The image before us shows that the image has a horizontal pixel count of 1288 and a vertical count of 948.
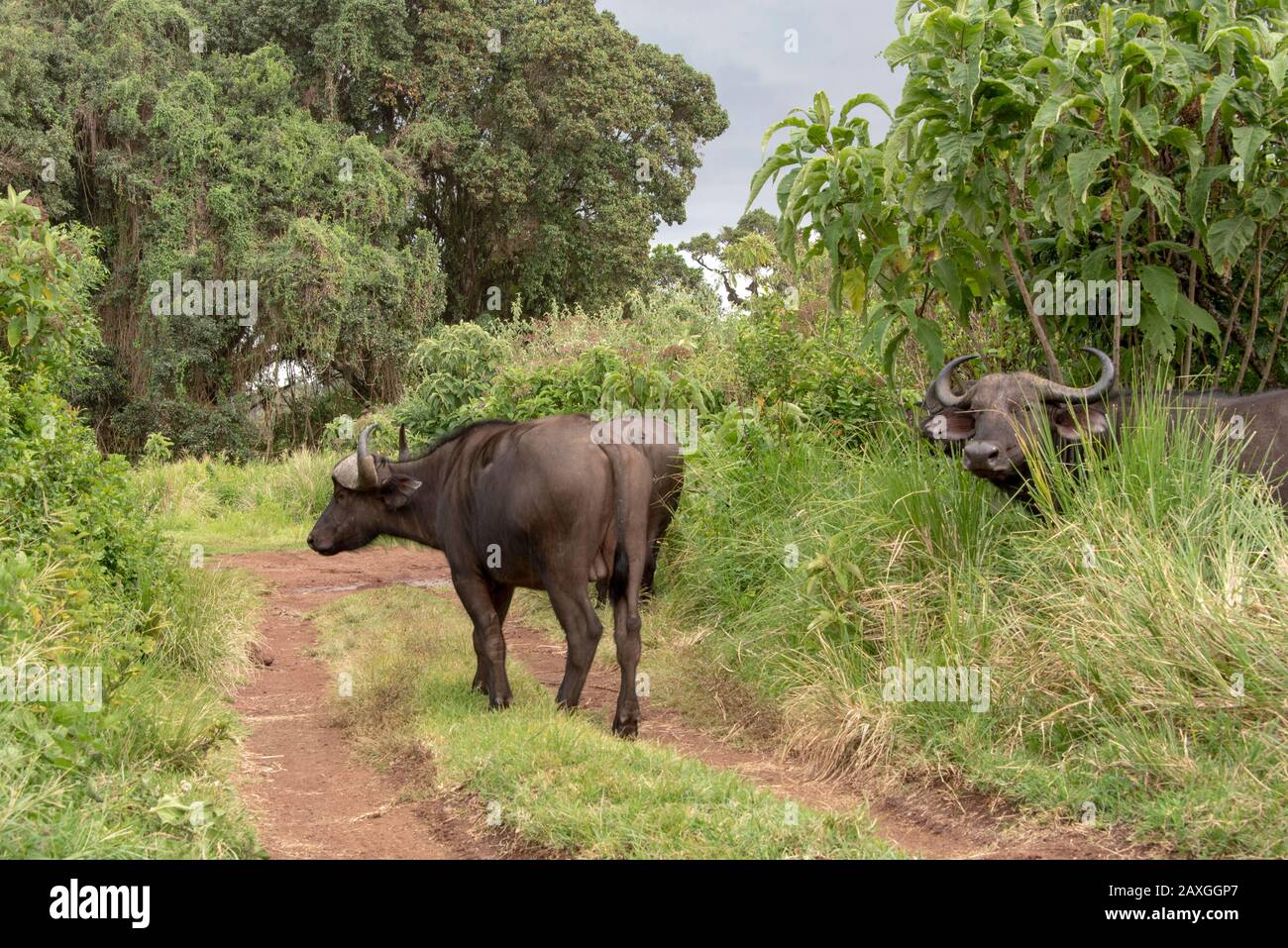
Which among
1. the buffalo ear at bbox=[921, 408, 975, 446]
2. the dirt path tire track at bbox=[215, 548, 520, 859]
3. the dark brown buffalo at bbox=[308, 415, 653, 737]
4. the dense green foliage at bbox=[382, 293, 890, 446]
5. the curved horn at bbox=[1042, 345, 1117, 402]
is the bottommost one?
the dirt path tire track at bbox=[215, 548, 520, 859]

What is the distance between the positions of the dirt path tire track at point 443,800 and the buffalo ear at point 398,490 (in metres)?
1.51

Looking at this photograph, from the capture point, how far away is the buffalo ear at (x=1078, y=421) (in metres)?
6.67

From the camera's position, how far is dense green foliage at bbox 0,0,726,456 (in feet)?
81.8

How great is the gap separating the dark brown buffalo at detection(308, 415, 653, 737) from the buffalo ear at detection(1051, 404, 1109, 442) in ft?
8.13

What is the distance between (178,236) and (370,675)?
65.2 ft

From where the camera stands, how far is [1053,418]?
6.95m

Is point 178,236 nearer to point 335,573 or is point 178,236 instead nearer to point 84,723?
point 335,573

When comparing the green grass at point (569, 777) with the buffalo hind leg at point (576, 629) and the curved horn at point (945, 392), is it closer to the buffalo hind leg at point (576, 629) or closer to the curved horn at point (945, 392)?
the buffalo hind leg at point (576, 629)

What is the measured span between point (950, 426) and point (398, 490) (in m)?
3.96

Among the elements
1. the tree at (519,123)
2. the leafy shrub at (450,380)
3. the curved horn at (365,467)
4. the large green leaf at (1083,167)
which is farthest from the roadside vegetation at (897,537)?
the tree at (519,123)

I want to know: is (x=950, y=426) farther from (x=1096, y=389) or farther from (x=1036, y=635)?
(x=1036, y=635)

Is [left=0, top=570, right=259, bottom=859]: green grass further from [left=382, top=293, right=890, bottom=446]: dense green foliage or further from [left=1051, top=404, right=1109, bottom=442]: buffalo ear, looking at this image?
[left=382, top=293, right=890, bottom=446]: dense green foliage

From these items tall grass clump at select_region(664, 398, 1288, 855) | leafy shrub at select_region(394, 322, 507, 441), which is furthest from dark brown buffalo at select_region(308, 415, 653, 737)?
leafy shrub at select_region(394, 322, 507, 441)

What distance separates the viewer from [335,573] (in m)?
14.1
